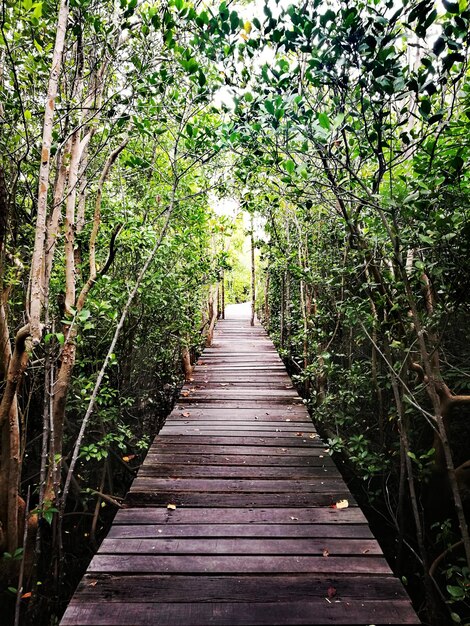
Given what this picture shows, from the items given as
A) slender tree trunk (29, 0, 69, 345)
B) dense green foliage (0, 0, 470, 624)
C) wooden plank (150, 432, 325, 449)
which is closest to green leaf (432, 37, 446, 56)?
dense green foliage (0, 0, 470, 624)

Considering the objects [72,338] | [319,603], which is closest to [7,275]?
[72,338]

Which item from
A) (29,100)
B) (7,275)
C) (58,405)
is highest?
(29,100)

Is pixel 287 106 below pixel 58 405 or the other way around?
the other way around

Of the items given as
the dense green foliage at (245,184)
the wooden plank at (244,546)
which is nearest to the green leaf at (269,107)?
the dense green foliage at (245,184)

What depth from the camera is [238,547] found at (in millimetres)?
2162

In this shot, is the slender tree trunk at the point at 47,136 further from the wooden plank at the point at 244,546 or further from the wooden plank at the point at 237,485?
the wooden plank at the point at 237,485

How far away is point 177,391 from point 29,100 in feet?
19.0

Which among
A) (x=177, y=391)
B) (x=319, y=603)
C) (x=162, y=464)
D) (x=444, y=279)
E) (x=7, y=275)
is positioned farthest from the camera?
(x=177, y=391)

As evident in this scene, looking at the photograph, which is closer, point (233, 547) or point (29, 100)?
point (233, 547)

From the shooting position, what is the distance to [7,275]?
2.88m

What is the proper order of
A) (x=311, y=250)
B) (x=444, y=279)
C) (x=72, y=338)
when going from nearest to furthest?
(x=444, y=279) < (x=72, y=338) < (x=311, y=250)

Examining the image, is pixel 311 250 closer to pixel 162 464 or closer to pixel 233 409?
pixel 233 409

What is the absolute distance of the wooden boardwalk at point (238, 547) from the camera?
1731mm

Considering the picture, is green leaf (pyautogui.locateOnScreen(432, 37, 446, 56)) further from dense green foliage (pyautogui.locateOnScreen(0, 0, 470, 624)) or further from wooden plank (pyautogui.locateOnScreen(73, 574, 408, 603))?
wooden plank (pyautogui.locateOnScreen(73, 574, 408, 603))
